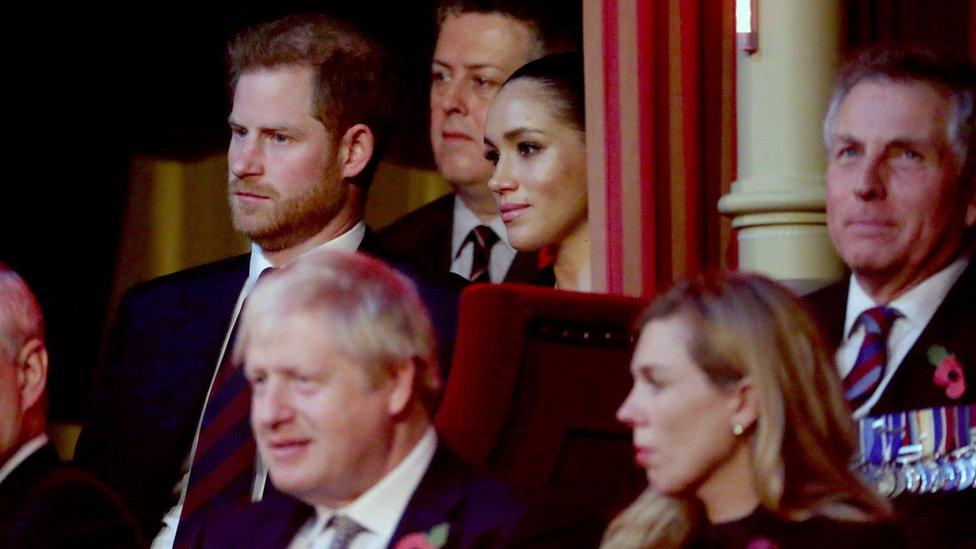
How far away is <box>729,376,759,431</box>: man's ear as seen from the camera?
163 cm

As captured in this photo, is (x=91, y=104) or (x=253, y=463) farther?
(x=91, y=104)

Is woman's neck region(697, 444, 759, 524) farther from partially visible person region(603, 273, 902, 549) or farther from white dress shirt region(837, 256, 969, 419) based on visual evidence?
white dress shirt region(837, 256, 969, 419)

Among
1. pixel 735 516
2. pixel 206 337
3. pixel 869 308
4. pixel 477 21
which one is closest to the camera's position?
pixel 735 516

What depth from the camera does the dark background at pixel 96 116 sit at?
159 inches

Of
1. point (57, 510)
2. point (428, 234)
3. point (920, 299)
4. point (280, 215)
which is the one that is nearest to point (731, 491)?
point (920, 299)

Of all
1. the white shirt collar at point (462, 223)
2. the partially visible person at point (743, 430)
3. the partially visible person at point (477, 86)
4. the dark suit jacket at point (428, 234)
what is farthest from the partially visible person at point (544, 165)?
the partially visible person at point (743, 430)

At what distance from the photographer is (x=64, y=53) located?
407 cm

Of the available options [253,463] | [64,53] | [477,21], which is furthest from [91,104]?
[253,463]

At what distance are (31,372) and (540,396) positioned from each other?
2.09 ft

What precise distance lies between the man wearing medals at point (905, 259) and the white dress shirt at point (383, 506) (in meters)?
0.48

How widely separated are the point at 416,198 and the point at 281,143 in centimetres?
151

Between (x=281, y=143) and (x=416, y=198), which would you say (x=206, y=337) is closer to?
(x=281, y=143)

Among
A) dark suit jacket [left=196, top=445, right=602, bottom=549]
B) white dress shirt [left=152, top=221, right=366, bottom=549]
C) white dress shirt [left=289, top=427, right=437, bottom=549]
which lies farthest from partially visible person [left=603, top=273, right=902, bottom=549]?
white dress shirt [left=152, top=221, right=366, bottom=549]

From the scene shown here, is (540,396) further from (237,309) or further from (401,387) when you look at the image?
(237,309)
